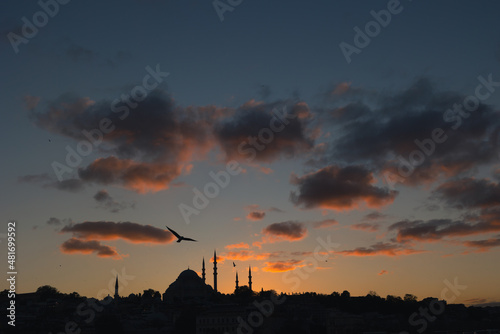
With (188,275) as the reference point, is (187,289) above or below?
below

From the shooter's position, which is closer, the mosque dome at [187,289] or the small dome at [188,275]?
the mosque dome at [187,289]

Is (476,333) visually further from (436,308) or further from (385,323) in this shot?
(436,308)

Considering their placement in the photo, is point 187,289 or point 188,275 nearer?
point 187,289

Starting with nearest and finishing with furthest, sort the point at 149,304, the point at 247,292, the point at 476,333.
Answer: the point at 476,333, the point at 149,304, the point at 247,292

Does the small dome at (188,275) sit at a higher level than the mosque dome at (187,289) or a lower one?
higher

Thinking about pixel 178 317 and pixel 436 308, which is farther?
pixel 436 308

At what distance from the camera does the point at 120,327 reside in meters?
94.1

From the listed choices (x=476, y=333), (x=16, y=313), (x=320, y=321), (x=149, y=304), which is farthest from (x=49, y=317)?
(x=476, y=333)

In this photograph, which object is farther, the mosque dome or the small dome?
the small dome

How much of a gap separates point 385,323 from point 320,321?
1112 centimetres

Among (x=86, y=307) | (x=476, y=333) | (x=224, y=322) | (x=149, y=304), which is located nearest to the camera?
(x=224, y=322)

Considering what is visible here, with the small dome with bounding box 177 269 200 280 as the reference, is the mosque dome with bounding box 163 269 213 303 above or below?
below

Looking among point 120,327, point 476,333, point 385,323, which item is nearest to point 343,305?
point 385,323

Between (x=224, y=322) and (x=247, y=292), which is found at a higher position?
(x=247, y=292)
